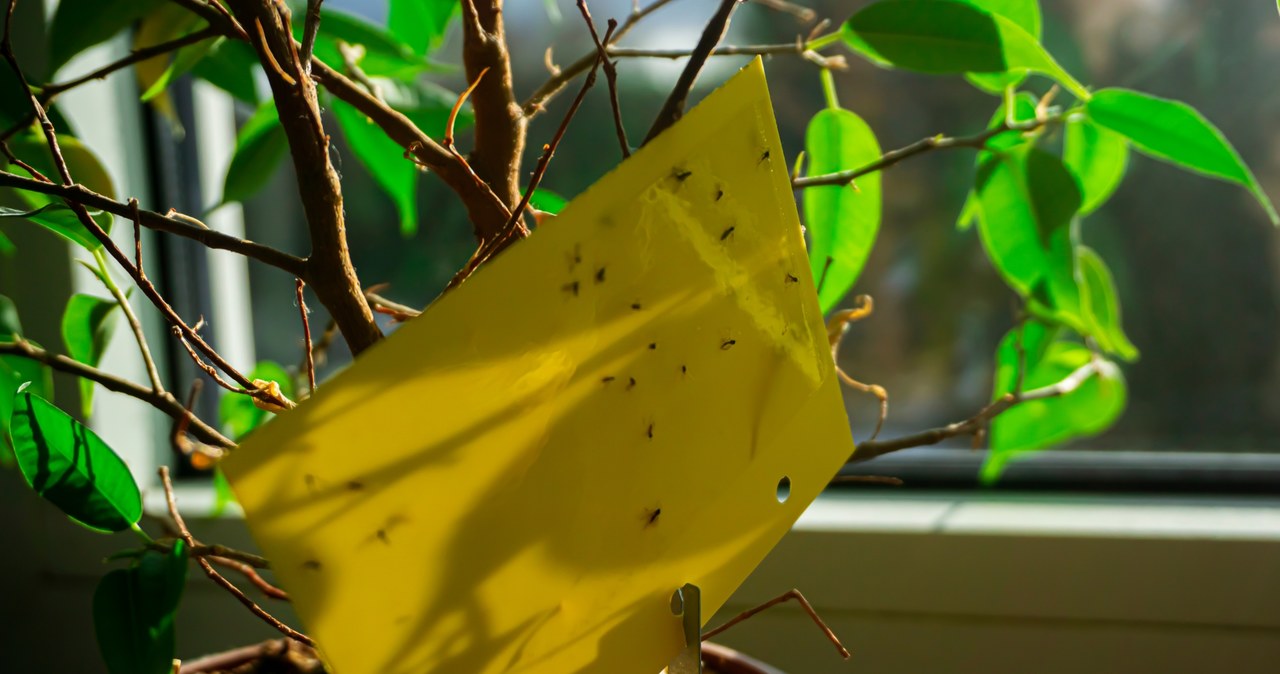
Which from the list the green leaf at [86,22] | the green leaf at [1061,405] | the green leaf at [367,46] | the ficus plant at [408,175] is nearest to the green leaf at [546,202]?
the ficus plant at [408,175]

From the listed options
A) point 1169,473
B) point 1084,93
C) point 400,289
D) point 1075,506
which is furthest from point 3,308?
point 1169,473

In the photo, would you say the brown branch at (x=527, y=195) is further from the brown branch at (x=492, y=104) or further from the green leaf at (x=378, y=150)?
the green leaf at (x=378, y=150)

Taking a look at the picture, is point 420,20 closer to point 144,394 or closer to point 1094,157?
point 144,394

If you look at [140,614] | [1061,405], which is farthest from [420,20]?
[1061,405]

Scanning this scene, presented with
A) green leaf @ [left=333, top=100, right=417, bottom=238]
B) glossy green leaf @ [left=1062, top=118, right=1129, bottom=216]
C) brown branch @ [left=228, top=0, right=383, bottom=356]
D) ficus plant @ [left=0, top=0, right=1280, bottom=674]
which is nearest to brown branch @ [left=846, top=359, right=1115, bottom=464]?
ficus plant @ [left=0, top=0, right=1280, bottom=674]

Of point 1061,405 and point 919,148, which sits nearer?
point 919,148

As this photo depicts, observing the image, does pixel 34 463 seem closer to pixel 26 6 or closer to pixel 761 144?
pixel 761 144

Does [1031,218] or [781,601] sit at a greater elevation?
[1031,218]
